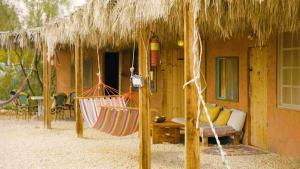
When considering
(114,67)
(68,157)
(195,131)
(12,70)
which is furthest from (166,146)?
(12,70)

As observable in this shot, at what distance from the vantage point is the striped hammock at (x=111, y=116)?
21.7ft

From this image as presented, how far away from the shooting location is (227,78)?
8484mm

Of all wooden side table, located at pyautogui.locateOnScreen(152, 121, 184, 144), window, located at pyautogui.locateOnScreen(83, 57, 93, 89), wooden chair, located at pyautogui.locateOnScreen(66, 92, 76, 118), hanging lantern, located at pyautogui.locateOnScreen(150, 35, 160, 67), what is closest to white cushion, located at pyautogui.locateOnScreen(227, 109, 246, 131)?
wooden side table, located at pyautogui.locateOnScreen(152, 121, 184, 144)

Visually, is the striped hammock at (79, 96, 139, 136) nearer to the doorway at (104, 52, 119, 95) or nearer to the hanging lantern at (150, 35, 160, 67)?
the hanging lantern at (150, 35, 160, 67)

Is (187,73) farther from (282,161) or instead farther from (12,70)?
(12,70)

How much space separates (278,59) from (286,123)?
1008 millimetres

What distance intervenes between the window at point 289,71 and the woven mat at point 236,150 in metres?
0.87

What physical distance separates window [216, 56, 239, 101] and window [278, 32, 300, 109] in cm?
130

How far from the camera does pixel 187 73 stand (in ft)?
13.2

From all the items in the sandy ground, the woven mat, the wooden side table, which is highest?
the wooden side table

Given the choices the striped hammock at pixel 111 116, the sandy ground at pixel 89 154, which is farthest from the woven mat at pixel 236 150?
the striped hammock at pixel 111 116

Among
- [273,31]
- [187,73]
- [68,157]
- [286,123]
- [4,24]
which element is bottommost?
[68,157]

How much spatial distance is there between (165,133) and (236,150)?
144cm

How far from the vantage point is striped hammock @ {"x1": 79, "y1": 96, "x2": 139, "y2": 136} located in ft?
21.7
